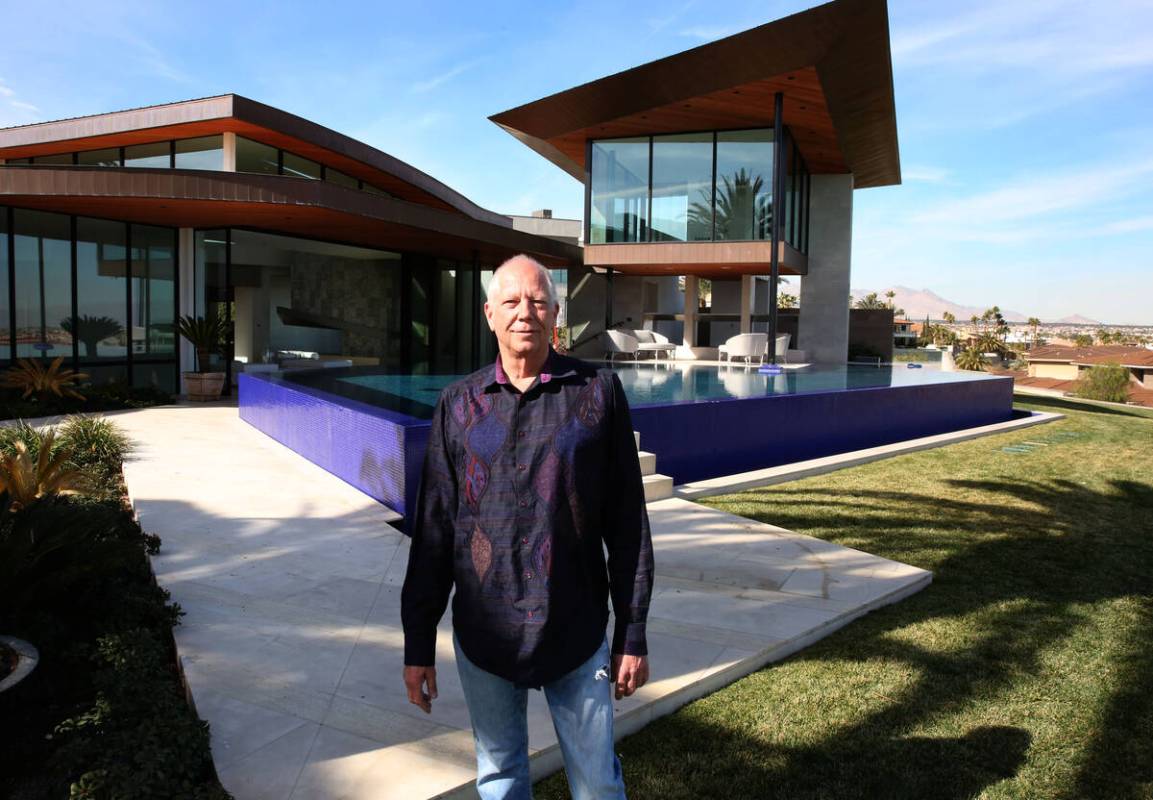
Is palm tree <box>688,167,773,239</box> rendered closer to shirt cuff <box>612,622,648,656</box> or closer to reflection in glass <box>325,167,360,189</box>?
reflection in glass <box>325,167,360,189</box>

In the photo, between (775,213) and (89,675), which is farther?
(775,213)

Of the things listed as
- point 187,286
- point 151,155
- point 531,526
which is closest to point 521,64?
point 151,155

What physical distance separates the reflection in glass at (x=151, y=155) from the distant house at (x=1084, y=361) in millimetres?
75181

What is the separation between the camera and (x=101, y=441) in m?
8.85

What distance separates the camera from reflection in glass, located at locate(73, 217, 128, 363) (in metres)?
14.6

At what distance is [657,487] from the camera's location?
25.0 feet

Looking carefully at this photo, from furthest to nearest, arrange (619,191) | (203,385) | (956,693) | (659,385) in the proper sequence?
(619,191) → (203,385) → (659,385) → (956,693)

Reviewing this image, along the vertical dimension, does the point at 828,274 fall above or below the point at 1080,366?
above

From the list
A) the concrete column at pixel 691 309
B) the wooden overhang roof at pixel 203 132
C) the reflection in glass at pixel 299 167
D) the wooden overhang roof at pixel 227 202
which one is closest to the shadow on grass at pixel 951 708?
the wooden overhang roof at pixel 227 202

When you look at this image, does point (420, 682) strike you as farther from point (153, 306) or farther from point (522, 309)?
point (153, 306)

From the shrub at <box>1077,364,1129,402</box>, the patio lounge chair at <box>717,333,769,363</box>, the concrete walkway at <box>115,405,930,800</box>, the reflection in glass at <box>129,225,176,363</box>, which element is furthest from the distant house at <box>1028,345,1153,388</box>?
the concrete walkway at <box>115,405,930,800</box>

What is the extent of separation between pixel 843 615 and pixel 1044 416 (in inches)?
594

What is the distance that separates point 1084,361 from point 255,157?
81078 millimetres

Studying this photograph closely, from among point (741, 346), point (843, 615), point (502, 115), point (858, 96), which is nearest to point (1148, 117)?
point (858, 96)
